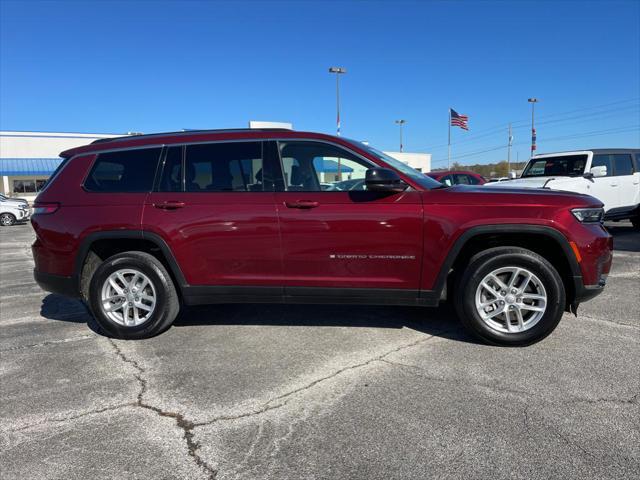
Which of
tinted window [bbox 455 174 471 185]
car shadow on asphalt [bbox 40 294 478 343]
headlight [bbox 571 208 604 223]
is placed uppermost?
tinted window [bbox 455 174 471 185]

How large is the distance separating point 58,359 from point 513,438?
3668mm

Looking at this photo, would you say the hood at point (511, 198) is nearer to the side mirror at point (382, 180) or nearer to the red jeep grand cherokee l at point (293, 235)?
the red jeep grand cherokee l at point (293, 235)

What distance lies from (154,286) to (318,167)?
191cm

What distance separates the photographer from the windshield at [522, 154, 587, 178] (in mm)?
9906

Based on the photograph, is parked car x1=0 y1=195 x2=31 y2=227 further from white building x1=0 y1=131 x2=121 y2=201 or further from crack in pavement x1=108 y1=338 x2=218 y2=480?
crack in pavement x1=108 y1=338 x2=218 y2=480

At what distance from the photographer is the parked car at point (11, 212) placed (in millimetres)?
20098

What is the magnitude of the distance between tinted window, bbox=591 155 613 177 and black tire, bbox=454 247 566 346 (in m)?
7.64

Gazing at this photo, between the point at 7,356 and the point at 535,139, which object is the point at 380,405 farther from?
the point at 535,139

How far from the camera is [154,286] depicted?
4.21 m

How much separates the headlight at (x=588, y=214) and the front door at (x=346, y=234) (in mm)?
1304

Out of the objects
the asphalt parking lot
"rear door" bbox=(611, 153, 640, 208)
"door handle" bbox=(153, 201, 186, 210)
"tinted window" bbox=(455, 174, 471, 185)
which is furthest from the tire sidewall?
"tinted window" bbox=(455, 174, 471, 185)

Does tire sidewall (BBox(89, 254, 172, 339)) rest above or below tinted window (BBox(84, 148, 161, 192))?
below

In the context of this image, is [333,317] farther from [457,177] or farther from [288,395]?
[457,177]

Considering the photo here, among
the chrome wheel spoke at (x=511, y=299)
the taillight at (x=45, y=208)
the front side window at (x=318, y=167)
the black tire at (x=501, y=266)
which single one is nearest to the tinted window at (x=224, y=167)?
the front side window at (x=318, y=167)
